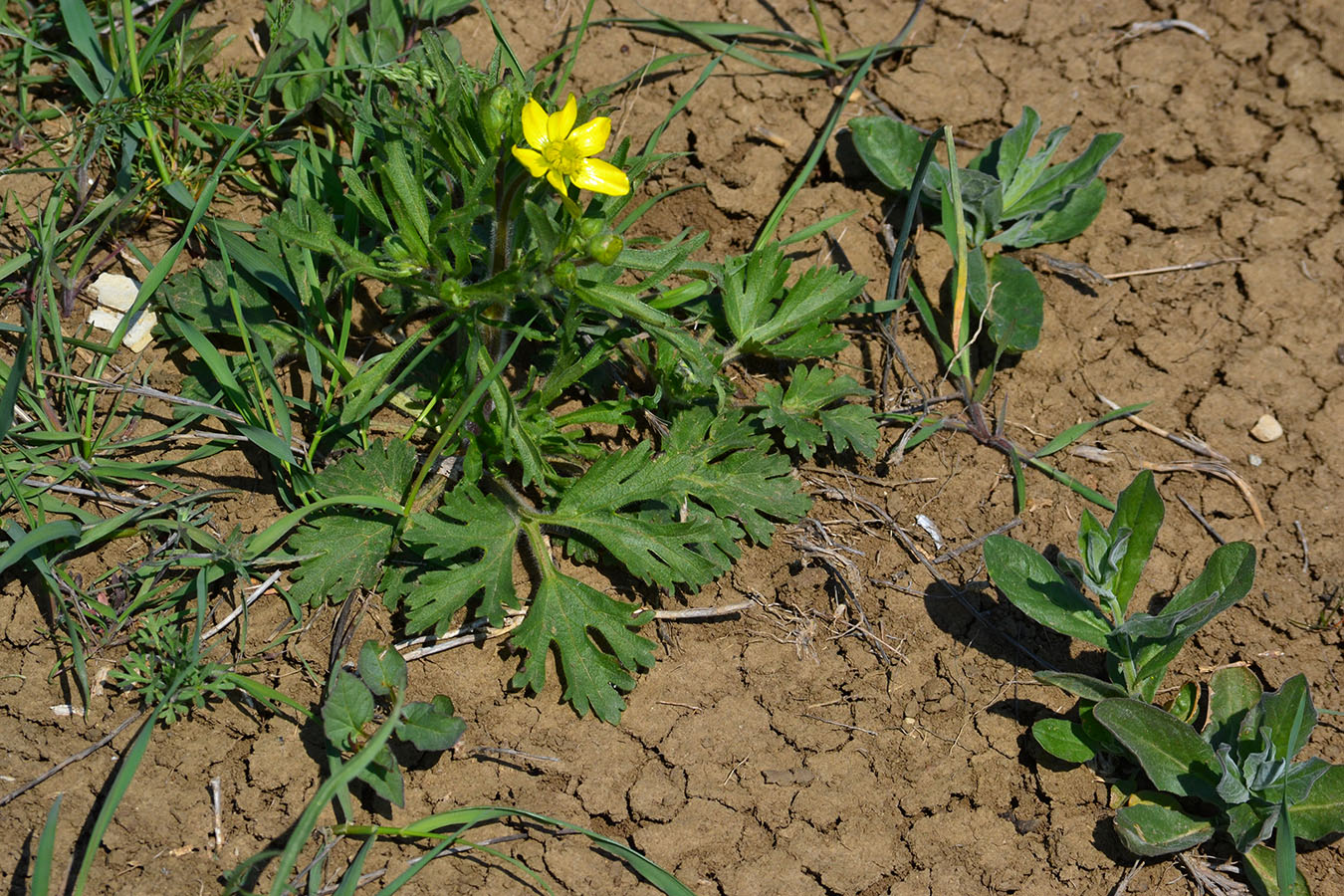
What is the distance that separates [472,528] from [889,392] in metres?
1.56

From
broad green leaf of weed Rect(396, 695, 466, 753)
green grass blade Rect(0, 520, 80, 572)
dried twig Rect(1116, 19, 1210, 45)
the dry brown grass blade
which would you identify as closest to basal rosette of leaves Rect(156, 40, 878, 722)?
broad green leaf of weed Rect(396, 695, 466, 753)

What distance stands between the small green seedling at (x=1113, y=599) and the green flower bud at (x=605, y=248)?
4.72ft

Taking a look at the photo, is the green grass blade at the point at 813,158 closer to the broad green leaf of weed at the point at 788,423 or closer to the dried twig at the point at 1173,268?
the broad green leaf of weed at the point at 788,423

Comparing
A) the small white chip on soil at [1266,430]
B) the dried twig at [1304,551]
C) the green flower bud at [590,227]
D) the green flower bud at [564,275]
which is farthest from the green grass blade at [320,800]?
the small white chip on soil at [1266,430]

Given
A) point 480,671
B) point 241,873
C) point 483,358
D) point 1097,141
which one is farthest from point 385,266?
point 1097,141

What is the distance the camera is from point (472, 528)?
309 centimetres

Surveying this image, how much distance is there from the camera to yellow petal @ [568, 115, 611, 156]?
281cm

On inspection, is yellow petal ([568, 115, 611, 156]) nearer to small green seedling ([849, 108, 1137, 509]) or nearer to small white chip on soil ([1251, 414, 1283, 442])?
small green seedling ([849, 108, 1137, 509])

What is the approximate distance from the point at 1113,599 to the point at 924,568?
578 millimetres

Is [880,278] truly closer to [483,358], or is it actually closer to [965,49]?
Answer: [965,49]

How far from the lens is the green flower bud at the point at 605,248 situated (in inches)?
109

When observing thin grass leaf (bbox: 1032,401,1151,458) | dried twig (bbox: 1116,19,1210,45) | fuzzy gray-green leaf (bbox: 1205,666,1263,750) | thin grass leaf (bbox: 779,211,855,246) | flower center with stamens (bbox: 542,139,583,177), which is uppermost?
flower center with stamens (bbox: 542,139,583,177)

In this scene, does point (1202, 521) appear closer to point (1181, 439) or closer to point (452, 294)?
point (1181, 439)

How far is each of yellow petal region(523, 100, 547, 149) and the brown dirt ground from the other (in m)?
1.20
